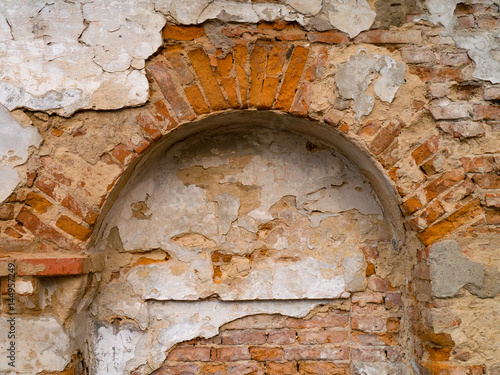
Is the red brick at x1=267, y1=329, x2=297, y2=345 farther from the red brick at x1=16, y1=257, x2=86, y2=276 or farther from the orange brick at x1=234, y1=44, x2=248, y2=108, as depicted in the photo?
the orange brick at x1=234, y1=44, x2=248, y2=108

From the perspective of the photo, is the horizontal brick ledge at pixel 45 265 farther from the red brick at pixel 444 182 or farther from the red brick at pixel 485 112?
the red brick at pixel 485 112

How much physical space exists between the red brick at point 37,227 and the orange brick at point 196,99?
2.84 ft

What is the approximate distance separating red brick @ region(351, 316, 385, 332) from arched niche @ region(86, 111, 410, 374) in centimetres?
15

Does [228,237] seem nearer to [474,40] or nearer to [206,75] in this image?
[206,75]

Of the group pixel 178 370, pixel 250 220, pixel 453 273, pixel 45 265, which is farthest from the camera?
pixel 250 220

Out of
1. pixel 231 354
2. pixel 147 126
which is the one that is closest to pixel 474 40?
pixel 147 126

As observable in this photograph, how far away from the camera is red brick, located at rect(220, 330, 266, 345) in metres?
2.34

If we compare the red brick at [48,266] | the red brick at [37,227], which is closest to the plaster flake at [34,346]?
the red brick at [48,266]

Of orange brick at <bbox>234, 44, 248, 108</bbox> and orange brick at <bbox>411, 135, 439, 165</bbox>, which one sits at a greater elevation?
orange brick at <bbox>234, 44, 248, 108</bbox>

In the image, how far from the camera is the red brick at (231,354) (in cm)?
232

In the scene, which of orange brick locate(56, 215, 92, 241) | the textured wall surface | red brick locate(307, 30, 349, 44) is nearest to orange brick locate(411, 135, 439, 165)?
the textured wall surface

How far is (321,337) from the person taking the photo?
2.35 metres

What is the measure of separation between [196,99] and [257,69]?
0.33 meters

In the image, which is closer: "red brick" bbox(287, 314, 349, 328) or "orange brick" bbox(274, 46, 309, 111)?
"orange brick" bbox(274, 46, 309, 111)
